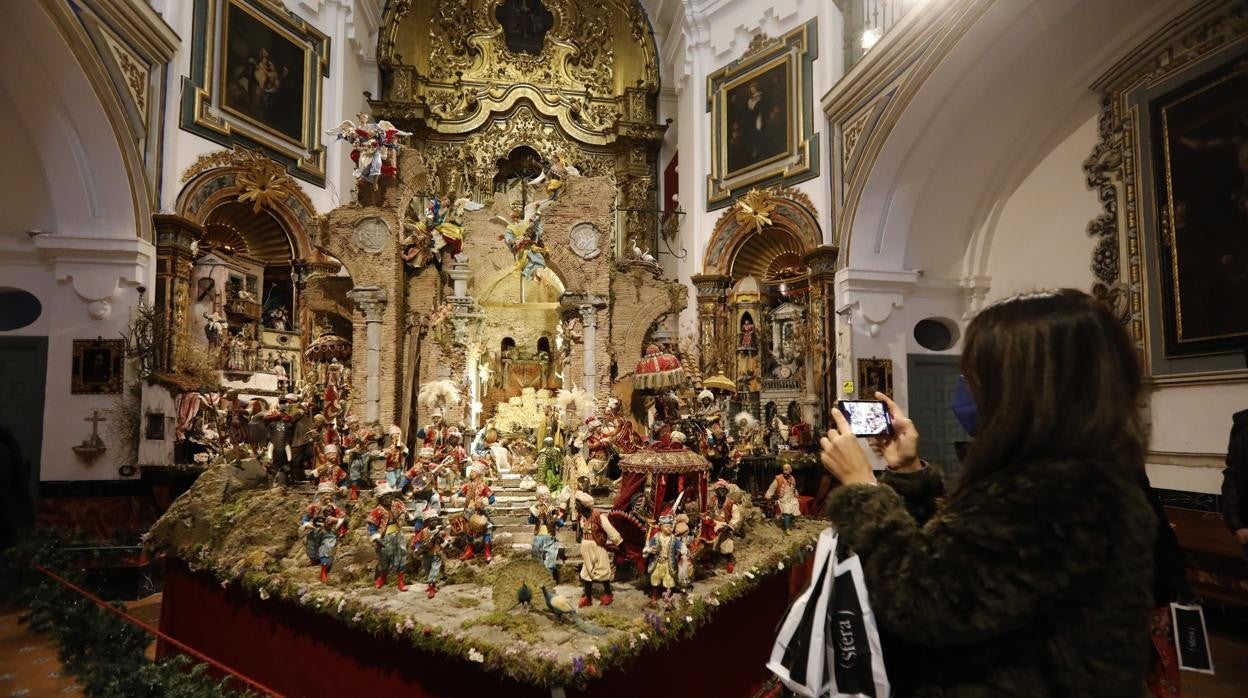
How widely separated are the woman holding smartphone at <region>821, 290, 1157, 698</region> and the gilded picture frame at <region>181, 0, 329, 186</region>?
1283 cm

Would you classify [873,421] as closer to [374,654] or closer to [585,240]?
[374,654]

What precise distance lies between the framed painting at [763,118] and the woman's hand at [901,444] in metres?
10.8

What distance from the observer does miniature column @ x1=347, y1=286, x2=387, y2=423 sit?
9938mm

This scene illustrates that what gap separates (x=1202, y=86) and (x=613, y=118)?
517 inches

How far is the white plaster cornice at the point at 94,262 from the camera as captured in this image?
9219 mm

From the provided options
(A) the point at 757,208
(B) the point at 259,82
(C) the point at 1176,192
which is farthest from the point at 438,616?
(B) the point at 259,82

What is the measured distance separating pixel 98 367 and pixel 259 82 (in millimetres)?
6172

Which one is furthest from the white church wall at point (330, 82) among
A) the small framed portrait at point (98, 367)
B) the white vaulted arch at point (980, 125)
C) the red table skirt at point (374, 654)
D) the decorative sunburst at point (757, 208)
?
the white vaulted arch at point (980, 125)

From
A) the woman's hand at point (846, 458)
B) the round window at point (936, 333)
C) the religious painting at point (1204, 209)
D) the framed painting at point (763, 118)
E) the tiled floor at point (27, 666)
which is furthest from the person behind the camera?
the framed painting at point (763, 118)

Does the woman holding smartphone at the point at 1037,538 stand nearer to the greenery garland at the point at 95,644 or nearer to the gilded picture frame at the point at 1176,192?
the greenery garland at the point at 95,644

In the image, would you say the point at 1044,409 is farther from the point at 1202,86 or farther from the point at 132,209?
the point at 132,209

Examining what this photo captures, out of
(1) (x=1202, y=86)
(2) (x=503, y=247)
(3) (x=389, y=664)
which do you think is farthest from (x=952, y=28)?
(3) (x=389, y=664)

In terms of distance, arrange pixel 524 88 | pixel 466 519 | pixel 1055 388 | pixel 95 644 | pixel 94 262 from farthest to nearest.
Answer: pixel 524 88 < pixel 94 262 < pixel 466 519 < pixel 95 644 < pixel 1055 388

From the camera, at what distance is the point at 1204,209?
24.5 feet
